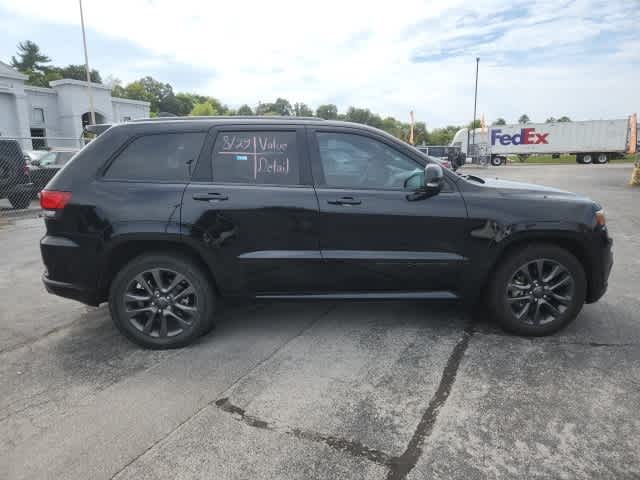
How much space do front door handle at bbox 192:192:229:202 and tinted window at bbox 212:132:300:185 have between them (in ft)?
0.45

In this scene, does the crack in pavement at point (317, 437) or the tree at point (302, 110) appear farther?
the tree at point (302, 110)

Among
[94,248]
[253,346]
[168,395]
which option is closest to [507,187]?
[253,346]

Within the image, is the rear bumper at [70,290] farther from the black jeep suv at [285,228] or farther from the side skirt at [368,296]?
the side skirt at [368,296]

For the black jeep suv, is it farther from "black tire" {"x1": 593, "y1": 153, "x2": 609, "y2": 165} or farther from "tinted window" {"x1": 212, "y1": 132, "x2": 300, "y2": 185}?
"black tire" {"x1": 593, "y1": 153, "x2": 609, "y2": 165}

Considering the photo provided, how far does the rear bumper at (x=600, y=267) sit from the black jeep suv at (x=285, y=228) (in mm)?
14

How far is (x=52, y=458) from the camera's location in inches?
95.0

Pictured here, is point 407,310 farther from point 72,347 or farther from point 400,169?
point 72,347

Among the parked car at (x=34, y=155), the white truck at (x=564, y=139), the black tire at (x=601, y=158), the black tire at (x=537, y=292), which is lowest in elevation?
the black tire at (x=537, y=292)

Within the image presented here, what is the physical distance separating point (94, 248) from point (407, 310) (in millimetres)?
2870

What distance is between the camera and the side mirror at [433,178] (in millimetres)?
3457

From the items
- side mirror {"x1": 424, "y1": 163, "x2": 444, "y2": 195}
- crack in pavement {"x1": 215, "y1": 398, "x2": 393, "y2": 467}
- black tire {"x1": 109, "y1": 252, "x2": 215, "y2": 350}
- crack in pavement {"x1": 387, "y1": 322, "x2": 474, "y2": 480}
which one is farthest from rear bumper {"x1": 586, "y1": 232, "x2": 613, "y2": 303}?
black tire {"x1": 109, "y1": 252, "x2": 215, "y2": 350}

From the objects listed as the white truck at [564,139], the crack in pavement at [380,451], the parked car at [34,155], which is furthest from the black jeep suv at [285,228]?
the white truck at [564,139]

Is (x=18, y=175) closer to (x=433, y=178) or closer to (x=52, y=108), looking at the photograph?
(x=433, y=178)

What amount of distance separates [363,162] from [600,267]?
7.04ft
